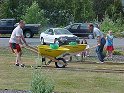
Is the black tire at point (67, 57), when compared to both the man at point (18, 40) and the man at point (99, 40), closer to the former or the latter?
the man at point (99, 40)

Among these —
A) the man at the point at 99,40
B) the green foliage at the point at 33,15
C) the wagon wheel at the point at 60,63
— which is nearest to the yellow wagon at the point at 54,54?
the wagon wheel at the point at 60,63

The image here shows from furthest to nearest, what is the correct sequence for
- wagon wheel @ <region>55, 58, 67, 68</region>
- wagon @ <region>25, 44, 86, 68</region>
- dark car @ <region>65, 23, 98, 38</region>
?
dark car @ <region>65, 23, 98, 38</region>, wagon wheel @ <region>55, 58, 67, 68</region>, wagon @ <region>25, 44, 86, 68</region>

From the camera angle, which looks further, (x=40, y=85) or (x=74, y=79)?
(x=74, y=79)

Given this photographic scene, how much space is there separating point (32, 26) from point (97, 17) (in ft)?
64.6

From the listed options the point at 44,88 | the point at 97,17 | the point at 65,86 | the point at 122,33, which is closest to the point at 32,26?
the point at 122,33

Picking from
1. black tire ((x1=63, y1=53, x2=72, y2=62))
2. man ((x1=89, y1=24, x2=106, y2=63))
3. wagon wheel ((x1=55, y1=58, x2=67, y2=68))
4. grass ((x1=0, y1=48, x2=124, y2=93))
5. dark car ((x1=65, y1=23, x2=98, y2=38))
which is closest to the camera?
grass ((x1=0, y1=48, x2=124, y2=93))

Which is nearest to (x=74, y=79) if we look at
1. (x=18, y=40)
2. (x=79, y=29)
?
(x=18, y=40)

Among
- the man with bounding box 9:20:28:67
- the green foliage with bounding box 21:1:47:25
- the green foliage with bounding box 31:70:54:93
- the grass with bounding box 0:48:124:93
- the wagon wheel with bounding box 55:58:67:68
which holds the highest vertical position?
the green foliage with bounding box 21:1:47:25

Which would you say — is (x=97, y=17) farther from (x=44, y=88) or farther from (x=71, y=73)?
(x=44, y=88)

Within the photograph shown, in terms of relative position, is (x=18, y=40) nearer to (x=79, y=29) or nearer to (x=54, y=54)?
(x=54, y=54)

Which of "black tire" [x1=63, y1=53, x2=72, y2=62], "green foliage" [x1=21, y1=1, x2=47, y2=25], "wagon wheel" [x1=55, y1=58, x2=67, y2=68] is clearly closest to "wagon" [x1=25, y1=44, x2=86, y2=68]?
"wagon wheel" [x1=55, y1=58, x2=67, y2=68]

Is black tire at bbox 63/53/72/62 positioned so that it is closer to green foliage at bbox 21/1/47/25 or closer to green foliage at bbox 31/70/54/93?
green foliage at bbox 31/70/54/93

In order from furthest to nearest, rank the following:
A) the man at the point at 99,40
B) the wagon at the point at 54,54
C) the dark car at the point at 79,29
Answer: the dark car at the point at 79,29 < the man at the point at 99,40 < the wagon at the point at 54,54

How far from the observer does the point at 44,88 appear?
908 cm
